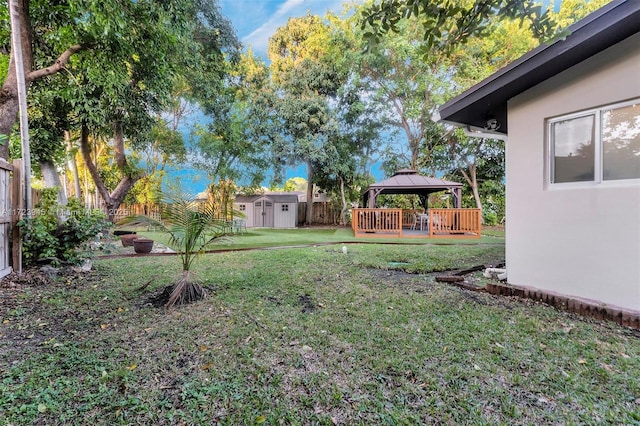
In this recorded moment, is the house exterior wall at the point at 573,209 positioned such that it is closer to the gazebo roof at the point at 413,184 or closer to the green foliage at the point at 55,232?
the green foliage at the point at 55,232

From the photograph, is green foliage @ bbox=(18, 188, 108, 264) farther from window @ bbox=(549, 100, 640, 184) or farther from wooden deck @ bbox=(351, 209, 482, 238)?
wooden deck @ bbox=(351, 209, 482, 238)

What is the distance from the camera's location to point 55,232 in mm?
4777

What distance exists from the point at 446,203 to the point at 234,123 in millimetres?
12437

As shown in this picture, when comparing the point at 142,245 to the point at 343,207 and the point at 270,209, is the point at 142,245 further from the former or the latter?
the point at 343,207

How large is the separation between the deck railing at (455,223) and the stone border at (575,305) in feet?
24.8

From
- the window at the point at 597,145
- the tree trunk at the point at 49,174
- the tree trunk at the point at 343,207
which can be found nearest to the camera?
the window at the point at 597,145

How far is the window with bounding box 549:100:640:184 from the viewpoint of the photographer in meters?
2.98

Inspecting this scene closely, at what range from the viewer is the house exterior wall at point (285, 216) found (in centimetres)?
1803

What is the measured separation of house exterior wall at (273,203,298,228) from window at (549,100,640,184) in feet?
49.9

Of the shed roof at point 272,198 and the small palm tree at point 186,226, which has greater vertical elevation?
the shed roof at point 272,198

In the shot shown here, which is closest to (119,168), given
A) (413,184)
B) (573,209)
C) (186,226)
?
(186,226)

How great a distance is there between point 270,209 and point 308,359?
16.3 meters

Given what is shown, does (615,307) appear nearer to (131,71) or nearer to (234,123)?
(131,71)

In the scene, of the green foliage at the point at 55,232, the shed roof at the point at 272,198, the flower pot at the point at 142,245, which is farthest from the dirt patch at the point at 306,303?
the shed roof at the point at 272,198
